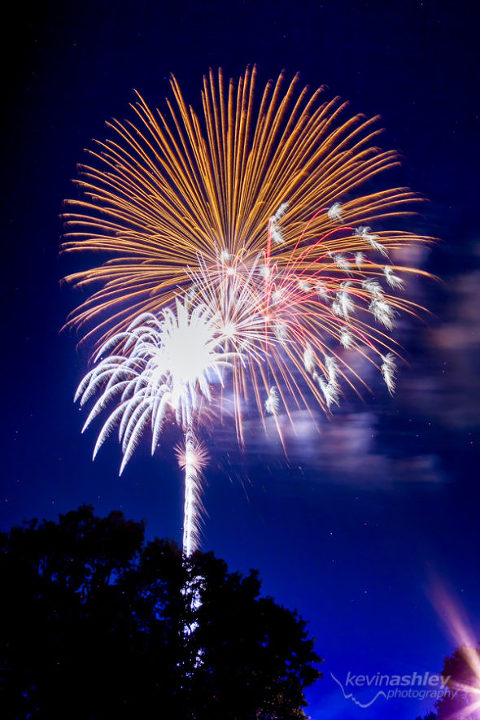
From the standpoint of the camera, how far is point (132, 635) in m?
13.7

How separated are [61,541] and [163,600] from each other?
12.8ft

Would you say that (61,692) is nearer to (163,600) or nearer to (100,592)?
(100,592)

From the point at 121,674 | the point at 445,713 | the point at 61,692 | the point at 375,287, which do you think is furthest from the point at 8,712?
the point at 445,713

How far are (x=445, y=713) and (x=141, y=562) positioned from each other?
101 ft

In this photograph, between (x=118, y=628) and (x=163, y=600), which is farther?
Answer: (x=163, y=600)

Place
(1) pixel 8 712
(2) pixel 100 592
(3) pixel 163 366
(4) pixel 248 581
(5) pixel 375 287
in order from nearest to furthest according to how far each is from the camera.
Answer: (1) pixel 8 712 < (2) pixel 100 592 < (4) pixel 248 581 < (5) pixel 375 287 < (3) pixel 163 366

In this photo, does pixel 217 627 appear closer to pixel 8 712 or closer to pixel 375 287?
pixel 8 712

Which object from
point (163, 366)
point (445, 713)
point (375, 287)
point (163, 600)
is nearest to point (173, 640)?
point (163, 600)

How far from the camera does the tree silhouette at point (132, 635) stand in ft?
42.3

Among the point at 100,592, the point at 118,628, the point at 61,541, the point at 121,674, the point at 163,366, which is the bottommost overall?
the point at 121,674

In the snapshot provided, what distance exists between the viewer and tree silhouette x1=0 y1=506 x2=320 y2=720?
42.3 ft

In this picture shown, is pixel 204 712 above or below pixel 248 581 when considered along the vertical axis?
below

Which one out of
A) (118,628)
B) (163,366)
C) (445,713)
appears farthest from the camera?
(445,713)

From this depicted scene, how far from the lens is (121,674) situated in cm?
1290
